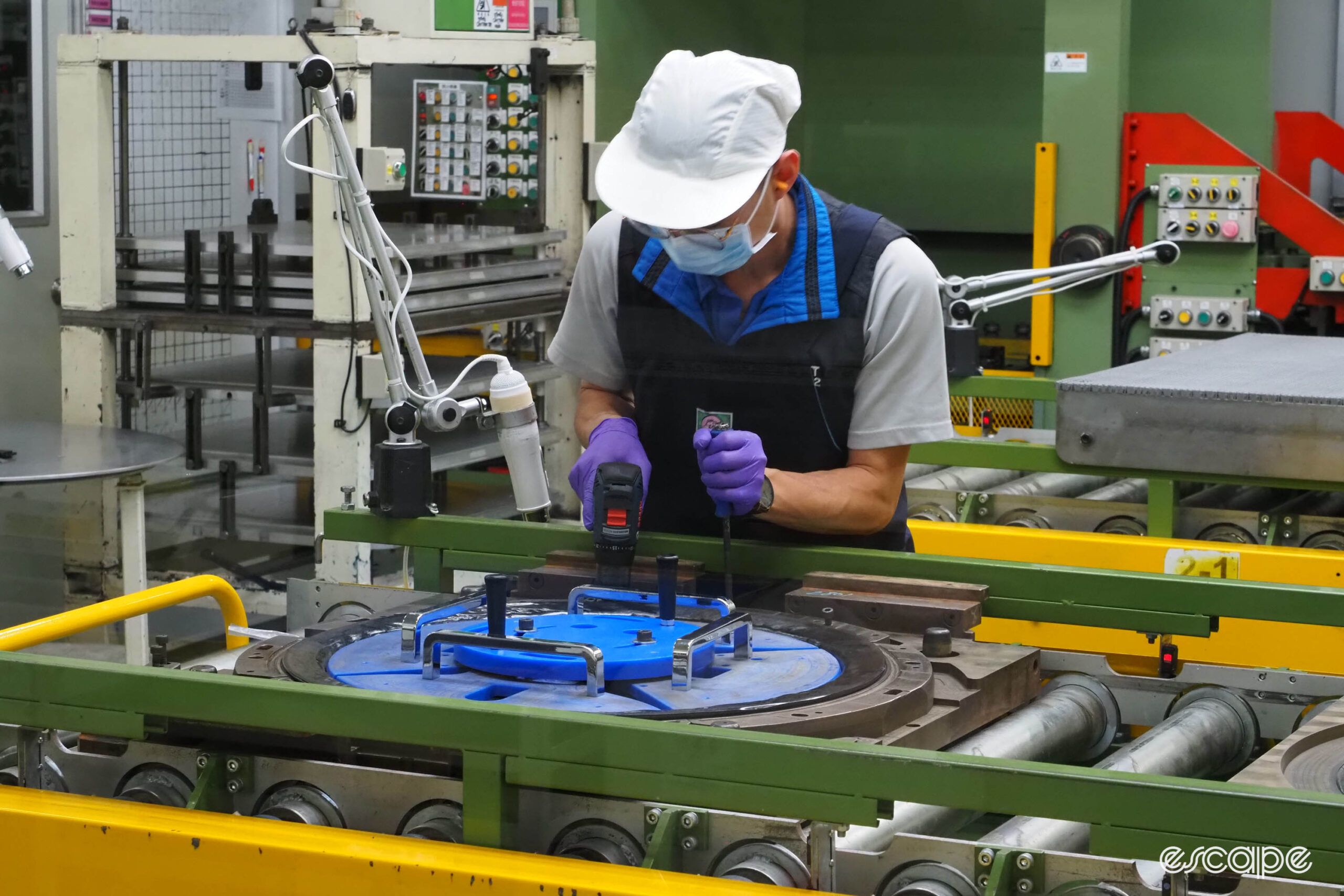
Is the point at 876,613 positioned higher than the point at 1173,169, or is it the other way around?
the point at 1173,169

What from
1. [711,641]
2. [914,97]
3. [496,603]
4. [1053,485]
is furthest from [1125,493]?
[914,97]

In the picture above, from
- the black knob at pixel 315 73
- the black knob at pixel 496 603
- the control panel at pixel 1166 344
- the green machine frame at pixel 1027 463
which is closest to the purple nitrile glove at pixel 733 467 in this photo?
the black knob at pixel 496 603

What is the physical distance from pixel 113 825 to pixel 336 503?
2.53 metres

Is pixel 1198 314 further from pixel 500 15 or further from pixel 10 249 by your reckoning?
pixel 10 249

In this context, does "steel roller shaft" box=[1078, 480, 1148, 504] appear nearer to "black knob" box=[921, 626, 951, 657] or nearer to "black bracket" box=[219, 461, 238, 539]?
"black knob" box=[921, 626, 951, 657]

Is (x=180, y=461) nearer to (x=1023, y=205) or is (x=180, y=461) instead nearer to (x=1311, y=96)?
(x=1023, y=205)

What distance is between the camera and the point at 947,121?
6715 millimetres

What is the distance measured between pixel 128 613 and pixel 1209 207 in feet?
13.7

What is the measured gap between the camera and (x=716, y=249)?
201cm

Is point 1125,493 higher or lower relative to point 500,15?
lower

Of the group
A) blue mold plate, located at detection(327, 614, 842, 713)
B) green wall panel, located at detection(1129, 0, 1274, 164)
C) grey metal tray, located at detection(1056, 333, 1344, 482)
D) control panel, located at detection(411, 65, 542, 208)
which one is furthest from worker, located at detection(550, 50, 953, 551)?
green wall panel, located at detection(1129, 0, 1274, 164)

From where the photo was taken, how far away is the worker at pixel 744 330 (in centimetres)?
191

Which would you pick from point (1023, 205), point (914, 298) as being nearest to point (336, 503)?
point (914, 298)

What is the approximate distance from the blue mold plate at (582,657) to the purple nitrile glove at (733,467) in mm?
258
